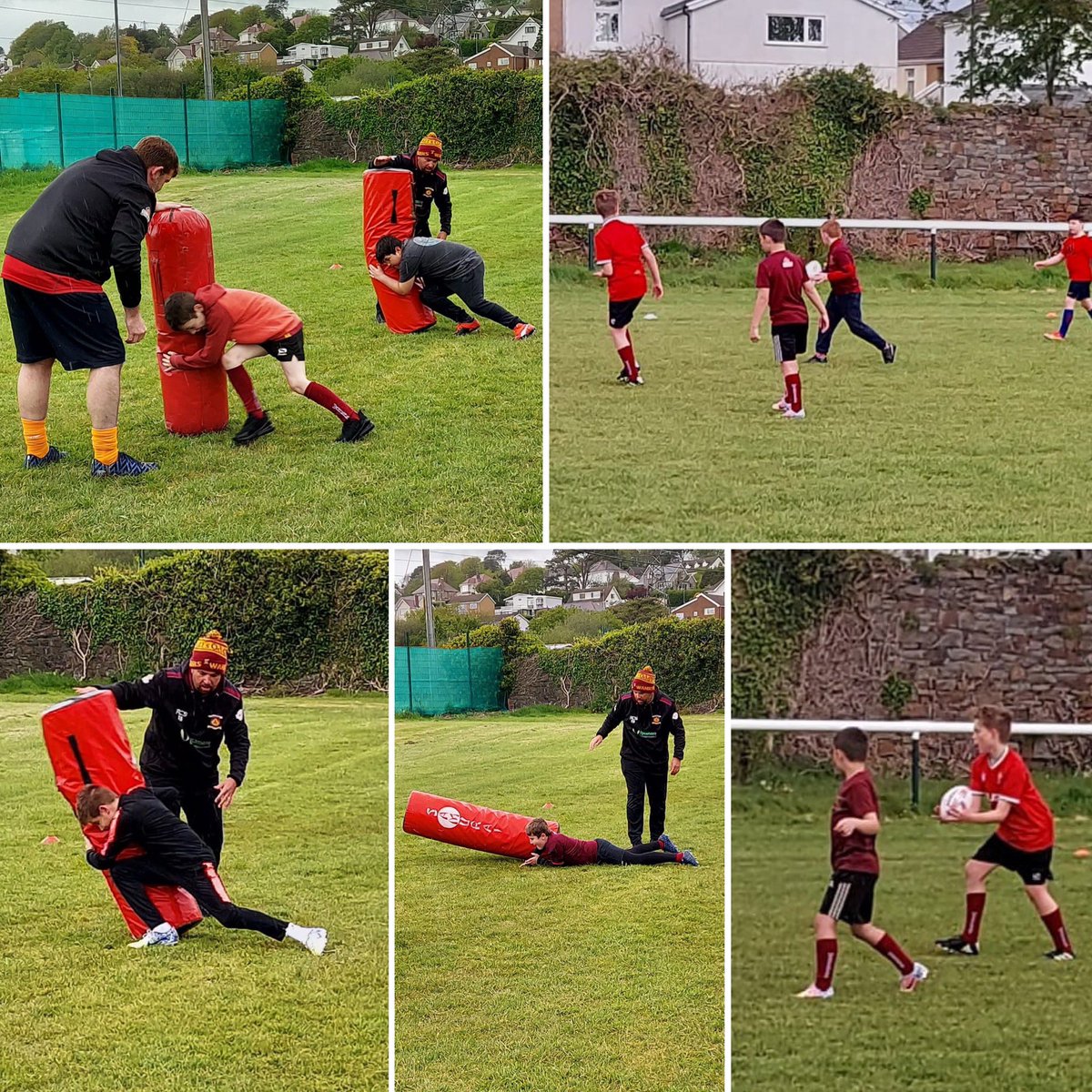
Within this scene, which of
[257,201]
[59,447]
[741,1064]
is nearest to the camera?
[741,1064]

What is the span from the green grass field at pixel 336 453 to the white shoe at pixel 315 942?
5.10ft

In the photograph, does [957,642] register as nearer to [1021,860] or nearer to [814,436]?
[814,436]

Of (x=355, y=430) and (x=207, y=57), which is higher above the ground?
(x=207, y=57)

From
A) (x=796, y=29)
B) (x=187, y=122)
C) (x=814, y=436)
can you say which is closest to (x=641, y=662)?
(x=814, y=436)

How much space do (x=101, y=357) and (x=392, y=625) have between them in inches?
66.3

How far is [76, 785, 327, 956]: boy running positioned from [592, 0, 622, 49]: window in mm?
8102

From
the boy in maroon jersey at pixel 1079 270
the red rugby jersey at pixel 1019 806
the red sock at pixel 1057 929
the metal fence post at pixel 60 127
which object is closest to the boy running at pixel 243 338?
the red rugby jersey at pixel 1019 806

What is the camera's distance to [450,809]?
5953mm

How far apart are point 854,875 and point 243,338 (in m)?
3.36

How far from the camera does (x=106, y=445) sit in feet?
18.8

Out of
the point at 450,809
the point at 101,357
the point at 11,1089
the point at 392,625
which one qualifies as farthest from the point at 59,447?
the point at 11,1089

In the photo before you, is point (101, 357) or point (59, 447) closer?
point (101, 357)

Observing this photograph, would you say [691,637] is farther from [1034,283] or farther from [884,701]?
[1034,283]

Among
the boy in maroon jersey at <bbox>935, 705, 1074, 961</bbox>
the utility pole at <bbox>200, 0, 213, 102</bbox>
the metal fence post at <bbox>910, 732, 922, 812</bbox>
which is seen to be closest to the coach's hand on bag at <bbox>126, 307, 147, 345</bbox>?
the boy in maroon jersey at <bbox>935, 705, 1074, 961</bbox>
